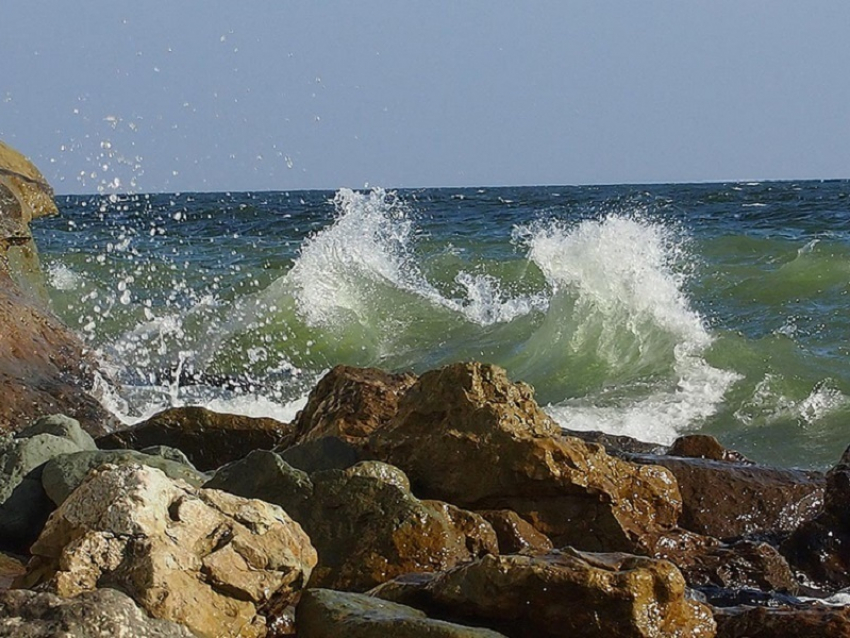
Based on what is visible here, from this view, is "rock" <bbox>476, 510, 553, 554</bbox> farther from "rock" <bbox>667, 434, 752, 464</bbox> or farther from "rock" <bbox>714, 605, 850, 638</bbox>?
"rock" <bbox>667, 434, 752, 464</bbox>

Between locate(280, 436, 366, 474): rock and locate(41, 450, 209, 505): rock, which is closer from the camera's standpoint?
locate(41, 450, 209, 505): rock

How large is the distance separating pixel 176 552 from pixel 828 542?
270 cm

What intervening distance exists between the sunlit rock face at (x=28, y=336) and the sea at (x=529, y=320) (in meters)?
0.37

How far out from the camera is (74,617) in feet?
8.73

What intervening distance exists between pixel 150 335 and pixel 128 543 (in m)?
9.94

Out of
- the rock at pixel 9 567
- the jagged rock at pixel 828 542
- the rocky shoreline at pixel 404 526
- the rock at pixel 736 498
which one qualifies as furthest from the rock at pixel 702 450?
the rock at pixel 9 567

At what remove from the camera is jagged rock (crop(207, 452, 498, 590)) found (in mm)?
4195

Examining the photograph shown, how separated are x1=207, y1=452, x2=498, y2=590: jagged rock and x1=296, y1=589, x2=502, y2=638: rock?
49cm

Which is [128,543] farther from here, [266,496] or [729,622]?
[729,622]

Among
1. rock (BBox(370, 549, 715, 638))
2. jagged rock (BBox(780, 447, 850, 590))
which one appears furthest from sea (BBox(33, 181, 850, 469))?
rock (BBox(370, 549, 715, 638))

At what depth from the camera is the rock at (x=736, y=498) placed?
17.9 ft

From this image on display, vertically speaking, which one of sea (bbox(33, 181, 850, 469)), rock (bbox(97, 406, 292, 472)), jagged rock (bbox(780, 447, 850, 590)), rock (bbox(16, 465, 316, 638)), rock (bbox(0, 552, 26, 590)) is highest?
rock (bbox(16, 465, 316, 638))

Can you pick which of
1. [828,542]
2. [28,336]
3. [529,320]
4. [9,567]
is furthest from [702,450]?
[529,320]

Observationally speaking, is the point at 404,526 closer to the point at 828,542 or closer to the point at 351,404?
the point at 351,404
